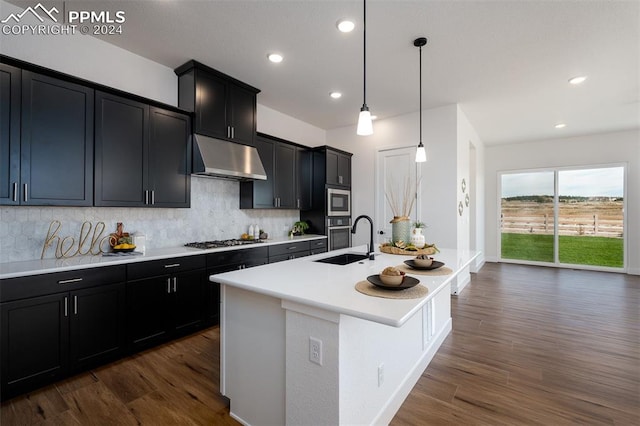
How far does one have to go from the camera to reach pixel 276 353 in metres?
1.60

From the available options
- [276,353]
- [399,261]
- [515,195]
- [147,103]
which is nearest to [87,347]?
[276,353]

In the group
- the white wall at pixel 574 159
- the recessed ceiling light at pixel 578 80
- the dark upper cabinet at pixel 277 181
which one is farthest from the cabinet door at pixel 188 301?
the white wall at pixel 574 159

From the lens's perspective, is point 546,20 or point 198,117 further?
point 198,117

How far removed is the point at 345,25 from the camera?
2.57 metres

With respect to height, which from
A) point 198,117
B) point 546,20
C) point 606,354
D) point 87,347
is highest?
point 546,20

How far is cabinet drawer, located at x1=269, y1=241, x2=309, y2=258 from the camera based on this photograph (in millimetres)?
3936

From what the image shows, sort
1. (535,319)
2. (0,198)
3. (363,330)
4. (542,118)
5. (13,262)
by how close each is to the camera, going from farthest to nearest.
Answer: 1. (542,118)
2. (535,319)
3. (13,262)
4. (0,198)
5. (363,330)

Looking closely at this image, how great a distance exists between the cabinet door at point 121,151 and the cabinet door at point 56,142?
0.24 ft

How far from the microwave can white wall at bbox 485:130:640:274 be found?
13.7 feet

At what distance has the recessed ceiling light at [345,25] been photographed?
99.7 inches

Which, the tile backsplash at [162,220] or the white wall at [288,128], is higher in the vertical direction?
the white wall at [288,128]

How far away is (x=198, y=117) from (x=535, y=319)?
14.9 feet

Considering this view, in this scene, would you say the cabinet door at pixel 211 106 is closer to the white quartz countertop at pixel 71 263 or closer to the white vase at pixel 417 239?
the white quartz countertop at pixel 71 263

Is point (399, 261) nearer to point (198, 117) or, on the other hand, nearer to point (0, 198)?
point (198, 117)
